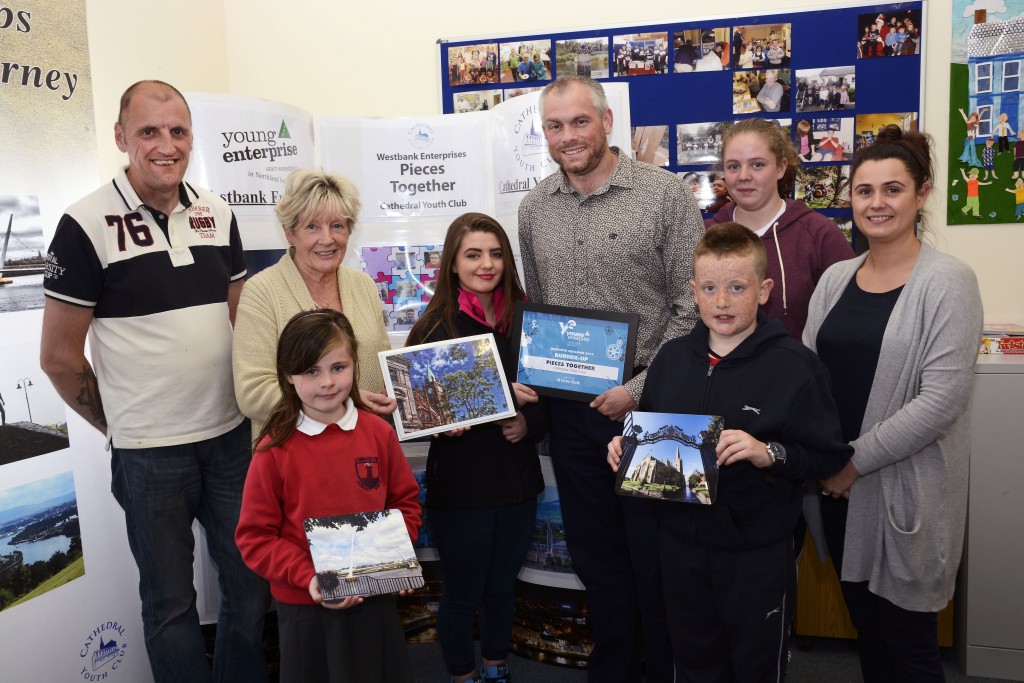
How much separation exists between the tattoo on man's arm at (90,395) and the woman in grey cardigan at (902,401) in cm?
241

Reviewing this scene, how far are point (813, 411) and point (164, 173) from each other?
210 cm

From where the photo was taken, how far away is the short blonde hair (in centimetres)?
237

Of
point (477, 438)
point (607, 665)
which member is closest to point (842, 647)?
point (607, 665)

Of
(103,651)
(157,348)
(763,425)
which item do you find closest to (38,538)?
(103,651)

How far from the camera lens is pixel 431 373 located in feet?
7.95

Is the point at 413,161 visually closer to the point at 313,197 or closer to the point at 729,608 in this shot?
the point at 313,197

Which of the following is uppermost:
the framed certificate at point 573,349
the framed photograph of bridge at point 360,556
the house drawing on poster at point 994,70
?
the house drawing on poster at point 994,70

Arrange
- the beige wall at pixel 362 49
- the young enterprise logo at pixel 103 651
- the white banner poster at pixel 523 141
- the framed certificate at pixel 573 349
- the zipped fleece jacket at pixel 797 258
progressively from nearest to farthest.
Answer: the framed certificate at pixel 573 349 → the zipped fleece jacket at pixel 797 258 → the young enterprise logo at pixel 103 651 → the white banner poster at pixel 523 141 → the beige wall at pixel 362 49

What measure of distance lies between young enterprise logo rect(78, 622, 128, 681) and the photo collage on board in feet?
11.0

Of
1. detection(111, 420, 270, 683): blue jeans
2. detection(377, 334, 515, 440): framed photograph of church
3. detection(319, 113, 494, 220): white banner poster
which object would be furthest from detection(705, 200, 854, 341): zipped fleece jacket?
detection(111, 420, 270, 683): blue jeans

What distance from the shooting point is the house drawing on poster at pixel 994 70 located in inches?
136

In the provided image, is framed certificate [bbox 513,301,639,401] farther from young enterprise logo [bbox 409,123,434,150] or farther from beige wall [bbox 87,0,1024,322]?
beige wall [bbox 87,0,1024,322]

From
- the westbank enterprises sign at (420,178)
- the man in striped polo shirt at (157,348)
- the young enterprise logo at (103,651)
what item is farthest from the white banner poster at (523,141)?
the young enterprise logo at (103,651)

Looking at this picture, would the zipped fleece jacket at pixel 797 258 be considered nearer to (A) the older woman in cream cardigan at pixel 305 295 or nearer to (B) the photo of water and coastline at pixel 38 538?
(A) the older woman in cream cardigan at pixel 305 295
